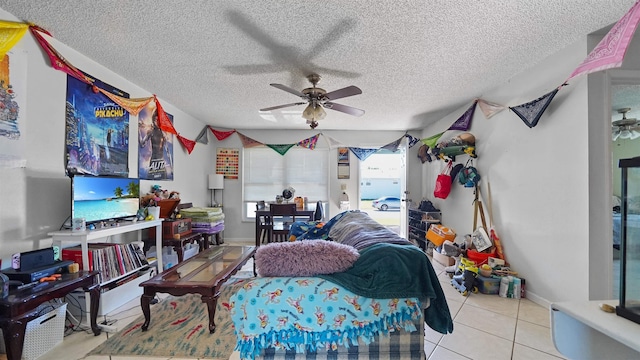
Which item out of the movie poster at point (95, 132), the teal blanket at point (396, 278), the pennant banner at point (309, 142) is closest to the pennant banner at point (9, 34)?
the movie poster at point (95, 132)

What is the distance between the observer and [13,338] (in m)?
1.38

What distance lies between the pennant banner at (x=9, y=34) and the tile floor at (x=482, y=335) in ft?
6.50

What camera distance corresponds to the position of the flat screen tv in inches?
80.9

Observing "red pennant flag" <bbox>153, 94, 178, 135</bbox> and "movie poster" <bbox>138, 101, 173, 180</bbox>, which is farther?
"red pennant flag" <bbox>153, 94, 178, 135</bbox>

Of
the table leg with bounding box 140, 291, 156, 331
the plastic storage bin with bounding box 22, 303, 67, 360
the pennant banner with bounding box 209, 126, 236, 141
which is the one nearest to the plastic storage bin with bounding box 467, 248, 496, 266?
the table leg with bounding box 140, 291, 156, 331

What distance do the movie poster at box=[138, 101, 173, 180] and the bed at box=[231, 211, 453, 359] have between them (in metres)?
2.67

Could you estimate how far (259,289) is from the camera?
1.21 m

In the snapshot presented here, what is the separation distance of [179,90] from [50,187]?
1.62 metres

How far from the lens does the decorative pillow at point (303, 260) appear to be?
4.20 feet

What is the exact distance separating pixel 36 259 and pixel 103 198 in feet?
2.35

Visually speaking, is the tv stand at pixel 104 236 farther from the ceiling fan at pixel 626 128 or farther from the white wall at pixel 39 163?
the ceiling fan at pixel 626 128

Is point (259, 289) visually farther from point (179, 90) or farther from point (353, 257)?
point (179, 90)

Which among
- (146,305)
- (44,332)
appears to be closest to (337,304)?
(146,305)

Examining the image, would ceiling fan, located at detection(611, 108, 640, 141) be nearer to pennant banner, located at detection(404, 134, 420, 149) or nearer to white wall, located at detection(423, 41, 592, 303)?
white wall, located at detection(423, 41, 592, 303)
